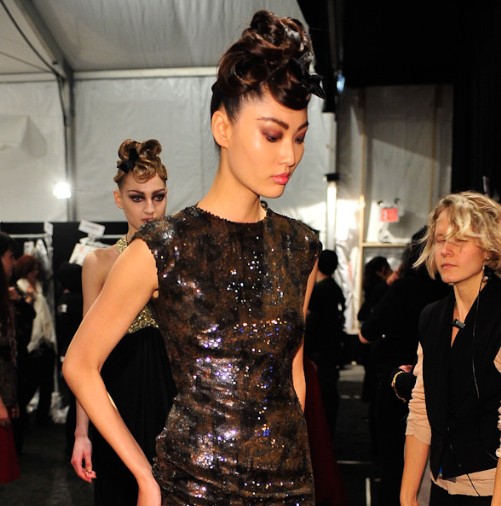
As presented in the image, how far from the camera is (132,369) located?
2041 millimetres

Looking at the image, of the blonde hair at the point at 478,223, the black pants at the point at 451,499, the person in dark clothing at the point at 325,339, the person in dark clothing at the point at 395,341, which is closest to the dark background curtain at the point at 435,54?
the person in dark clothing at the point at 395,341

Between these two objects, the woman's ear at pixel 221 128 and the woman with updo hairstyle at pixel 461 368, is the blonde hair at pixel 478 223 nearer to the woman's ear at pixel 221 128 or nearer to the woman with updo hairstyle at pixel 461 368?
the woman with updo hairstyle at pixel 461 368

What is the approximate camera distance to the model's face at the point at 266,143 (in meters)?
1.26

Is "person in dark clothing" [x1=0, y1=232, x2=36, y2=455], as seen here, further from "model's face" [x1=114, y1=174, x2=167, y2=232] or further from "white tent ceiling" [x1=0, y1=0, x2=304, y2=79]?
"model's face" [x1=114, y1=174, x2=167, y2=232]

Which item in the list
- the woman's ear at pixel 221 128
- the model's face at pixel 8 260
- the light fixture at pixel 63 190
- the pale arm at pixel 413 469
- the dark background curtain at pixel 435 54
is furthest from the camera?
the light fixture at pixel 63 190

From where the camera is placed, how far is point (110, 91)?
6.55 meters

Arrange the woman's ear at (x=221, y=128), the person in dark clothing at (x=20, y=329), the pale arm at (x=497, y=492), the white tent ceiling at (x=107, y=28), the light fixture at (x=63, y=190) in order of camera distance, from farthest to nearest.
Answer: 1. the light fixture at (x=63, y=190)
2. the person in dark clothing at (x=20, y=329)
3. the white tent ceiling at (x=107, y=28)
4. the pale arm at (x=497, y=492)
5. the woman's ear at (x=221, y=128)

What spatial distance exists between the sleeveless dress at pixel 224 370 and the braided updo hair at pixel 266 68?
26 centimetres

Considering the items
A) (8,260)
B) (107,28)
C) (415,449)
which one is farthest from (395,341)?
(107,28)

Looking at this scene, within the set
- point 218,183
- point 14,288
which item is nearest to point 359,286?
point 14,288

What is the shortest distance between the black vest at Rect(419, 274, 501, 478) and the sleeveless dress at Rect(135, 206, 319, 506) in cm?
82

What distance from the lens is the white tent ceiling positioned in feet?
13.9

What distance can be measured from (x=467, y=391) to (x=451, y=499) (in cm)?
34

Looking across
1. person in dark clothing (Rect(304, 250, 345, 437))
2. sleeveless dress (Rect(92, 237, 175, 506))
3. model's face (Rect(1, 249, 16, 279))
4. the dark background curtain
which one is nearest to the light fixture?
model's face (Rect(1, 249, 16, 279))
